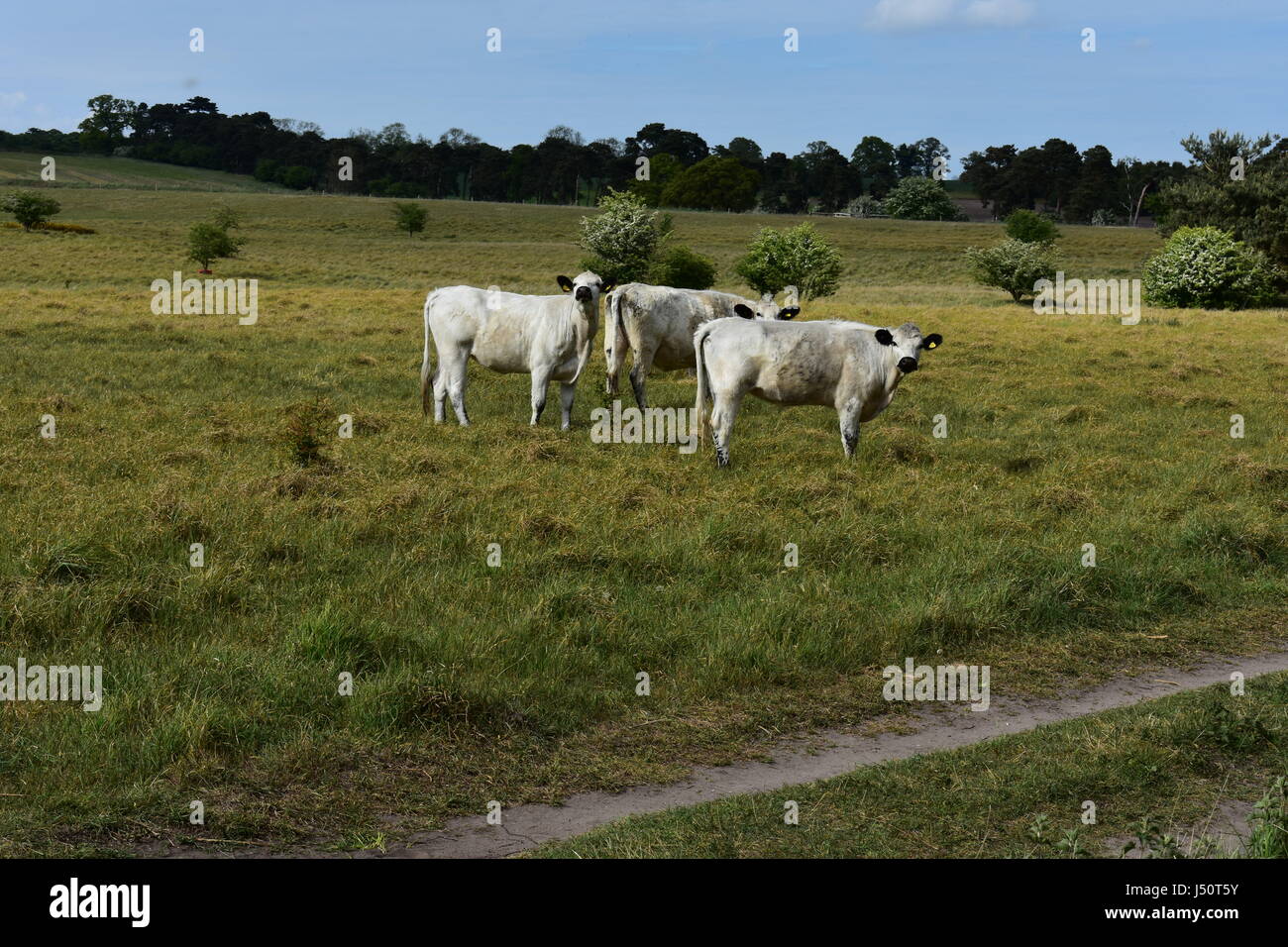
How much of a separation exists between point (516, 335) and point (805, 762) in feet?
33.4

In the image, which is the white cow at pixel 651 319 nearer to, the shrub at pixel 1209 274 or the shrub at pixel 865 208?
the shrub at pixel 1209 274

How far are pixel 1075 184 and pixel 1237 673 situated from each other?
484 ft

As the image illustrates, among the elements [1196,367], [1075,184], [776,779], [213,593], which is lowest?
[776,779]

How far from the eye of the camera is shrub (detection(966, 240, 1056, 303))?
180 feet

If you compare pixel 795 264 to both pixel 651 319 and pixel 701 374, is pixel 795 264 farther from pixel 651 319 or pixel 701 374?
pixel 701 374

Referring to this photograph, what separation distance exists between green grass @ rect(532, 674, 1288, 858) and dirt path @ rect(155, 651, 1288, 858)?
19 cm

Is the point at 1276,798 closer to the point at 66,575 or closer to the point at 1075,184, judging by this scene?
the point at 66,575

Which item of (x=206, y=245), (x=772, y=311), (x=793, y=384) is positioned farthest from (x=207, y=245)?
(x=793, y=384)

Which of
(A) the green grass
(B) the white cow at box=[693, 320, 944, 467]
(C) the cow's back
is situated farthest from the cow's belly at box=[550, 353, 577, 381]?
(A) the green grass

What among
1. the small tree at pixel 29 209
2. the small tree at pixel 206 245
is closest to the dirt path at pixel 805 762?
the small tree at pixel 206 245

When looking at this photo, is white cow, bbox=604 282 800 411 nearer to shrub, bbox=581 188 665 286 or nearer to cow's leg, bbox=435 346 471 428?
cow's leg, bbox=435 346 471 428

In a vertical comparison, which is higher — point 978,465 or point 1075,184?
point 1075,184
